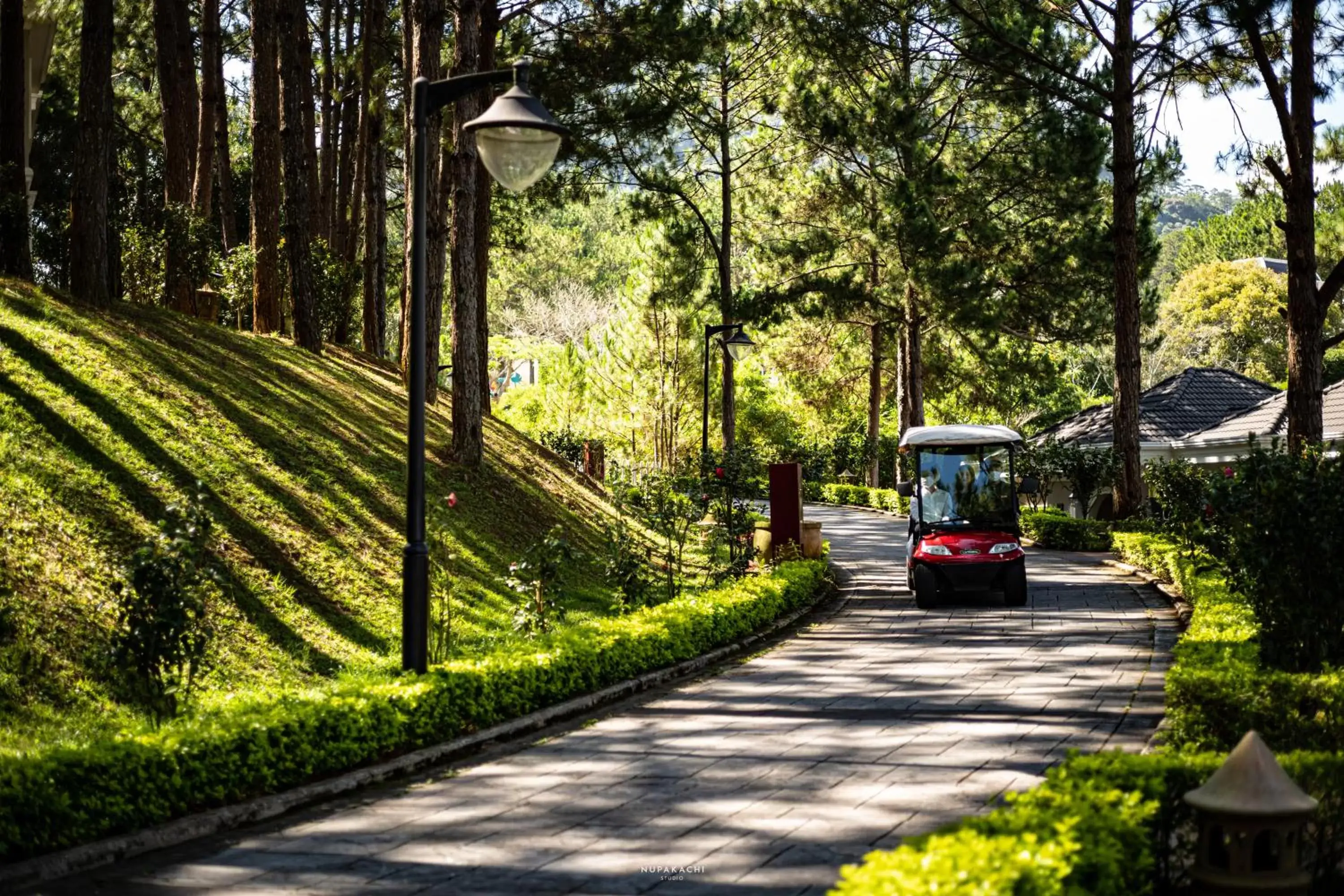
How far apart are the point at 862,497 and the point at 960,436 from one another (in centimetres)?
2938

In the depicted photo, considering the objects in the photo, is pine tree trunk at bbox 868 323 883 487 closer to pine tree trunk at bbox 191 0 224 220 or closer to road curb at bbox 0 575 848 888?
pine tree trunk at bbox 191 0 224 220

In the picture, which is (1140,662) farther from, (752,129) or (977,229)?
(752,129)

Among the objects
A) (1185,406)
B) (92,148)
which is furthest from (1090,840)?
(1185,406)

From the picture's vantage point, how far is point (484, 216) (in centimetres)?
2630

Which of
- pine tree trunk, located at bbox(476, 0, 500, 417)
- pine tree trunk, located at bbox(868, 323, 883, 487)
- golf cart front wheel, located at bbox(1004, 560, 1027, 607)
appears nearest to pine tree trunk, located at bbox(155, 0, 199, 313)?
pine tree trunk, located at bbox(476, 0, 500, 417)

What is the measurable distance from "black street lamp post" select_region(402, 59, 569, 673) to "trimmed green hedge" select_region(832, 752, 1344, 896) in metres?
4.45

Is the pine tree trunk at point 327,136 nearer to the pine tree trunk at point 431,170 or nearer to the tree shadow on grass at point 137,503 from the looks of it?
the pine tree trunk at point 431,170

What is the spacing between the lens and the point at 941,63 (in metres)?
33.0

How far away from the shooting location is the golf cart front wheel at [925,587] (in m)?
18.3

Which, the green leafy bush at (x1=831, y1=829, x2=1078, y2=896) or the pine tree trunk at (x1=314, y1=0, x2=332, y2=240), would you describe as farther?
the pine tree trunk at (x1=314, y1=0, x2=332, y2=240)

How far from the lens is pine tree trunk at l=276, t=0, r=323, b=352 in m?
22.6

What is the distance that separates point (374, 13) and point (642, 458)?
98.7ft

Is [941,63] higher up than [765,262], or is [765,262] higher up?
[941,63]

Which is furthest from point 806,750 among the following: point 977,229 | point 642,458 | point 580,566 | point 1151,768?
point 642,458
